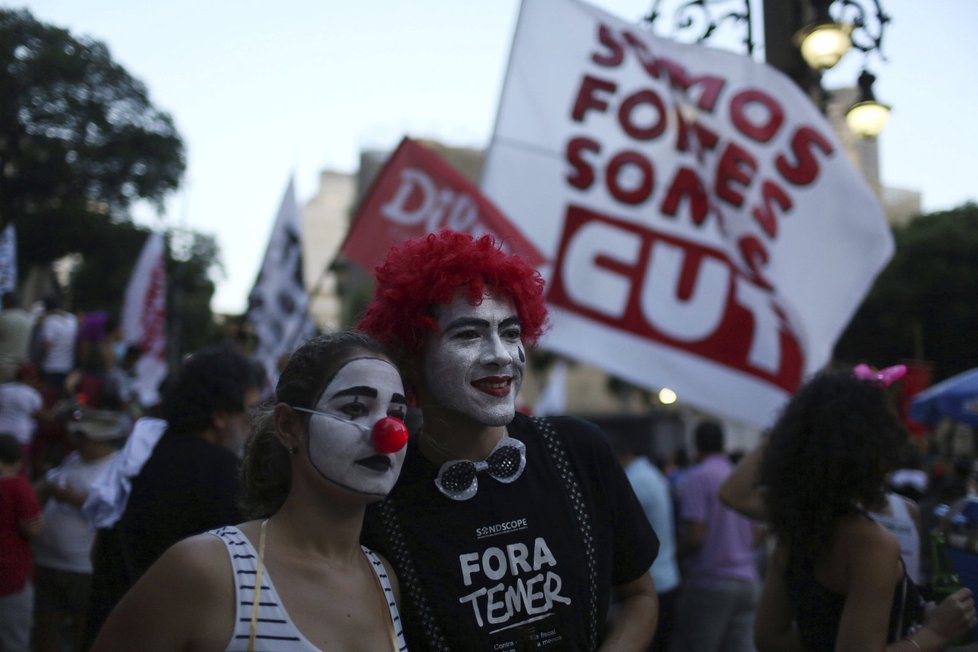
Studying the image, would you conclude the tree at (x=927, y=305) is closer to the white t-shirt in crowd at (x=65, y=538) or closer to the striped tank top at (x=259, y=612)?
the white t-shirt in crowd at (x=65, y=538)

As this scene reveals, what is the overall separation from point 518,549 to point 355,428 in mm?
531

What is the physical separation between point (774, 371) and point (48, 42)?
17829mm

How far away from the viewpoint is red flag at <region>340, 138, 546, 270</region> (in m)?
6.02

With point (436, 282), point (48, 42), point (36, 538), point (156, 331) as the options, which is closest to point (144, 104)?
point (48, 42)

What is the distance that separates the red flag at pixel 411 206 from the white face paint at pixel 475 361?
3.68 metres

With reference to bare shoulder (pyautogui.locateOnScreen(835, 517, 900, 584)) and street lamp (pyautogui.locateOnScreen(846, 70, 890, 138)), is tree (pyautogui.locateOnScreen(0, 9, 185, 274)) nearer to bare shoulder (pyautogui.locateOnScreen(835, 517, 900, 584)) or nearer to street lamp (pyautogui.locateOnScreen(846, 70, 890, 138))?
street lamp (pyautogui.locateOnScreen(846, 70, 890, 138))

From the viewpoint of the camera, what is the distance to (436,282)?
→ 229cm

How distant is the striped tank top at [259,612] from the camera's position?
1699 mm

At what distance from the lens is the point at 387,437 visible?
1910 mm

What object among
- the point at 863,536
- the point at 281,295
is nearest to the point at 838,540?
the point at 863,536

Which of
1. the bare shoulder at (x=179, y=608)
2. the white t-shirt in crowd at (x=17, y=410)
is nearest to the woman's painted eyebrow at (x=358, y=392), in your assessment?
the bare shoulder at (x=179, y=608)

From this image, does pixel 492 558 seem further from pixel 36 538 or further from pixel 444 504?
pixel 36 538

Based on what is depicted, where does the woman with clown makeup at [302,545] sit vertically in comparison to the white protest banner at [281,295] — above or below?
above

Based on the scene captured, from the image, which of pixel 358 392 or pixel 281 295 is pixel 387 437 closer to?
pixel 358 392
